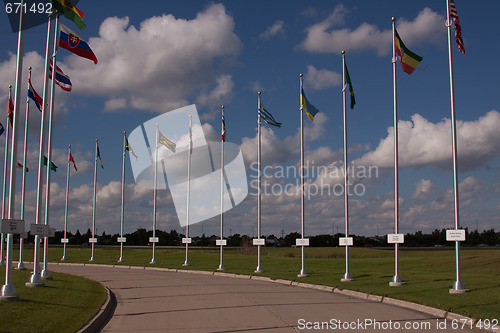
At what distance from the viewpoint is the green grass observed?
11.6 metres

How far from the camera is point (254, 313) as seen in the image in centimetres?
1448

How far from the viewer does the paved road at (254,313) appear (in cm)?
1211

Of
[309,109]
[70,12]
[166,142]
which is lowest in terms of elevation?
[166,142]

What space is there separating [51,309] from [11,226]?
9.83ft

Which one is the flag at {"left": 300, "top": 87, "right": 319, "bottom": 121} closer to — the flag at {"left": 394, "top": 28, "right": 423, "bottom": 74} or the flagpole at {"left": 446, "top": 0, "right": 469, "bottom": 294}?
the flag at {"left": 394, "top": 28, "right": 423, "bottom": 74}

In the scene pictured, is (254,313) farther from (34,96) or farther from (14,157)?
(34,96)

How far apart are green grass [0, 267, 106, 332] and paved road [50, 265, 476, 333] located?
832mm

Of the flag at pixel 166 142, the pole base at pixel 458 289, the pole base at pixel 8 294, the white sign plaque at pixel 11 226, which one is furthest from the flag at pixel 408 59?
the flag at pixel 166 142


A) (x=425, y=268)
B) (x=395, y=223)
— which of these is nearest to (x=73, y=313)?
(x=395, y=223)

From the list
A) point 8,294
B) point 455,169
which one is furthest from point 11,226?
point 455,169

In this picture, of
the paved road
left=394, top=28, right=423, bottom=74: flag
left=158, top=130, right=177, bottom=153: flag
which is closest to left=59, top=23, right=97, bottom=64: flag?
the paved road

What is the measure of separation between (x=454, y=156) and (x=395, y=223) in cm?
403

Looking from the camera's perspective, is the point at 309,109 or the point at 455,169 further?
the point at 309,109

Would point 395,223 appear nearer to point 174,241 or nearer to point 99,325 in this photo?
point 99,325
